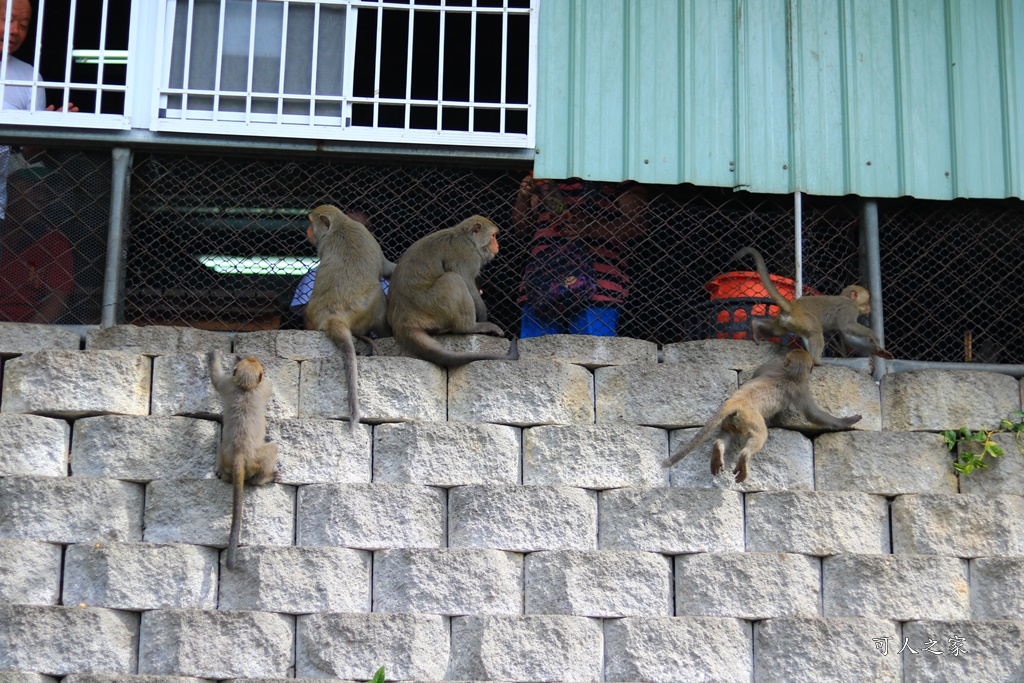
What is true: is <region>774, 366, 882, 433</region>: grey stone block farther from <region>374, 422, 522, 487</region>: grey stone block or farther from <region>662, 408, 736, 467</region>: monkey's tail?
<region>374, 422, 522, 487</region>: grey stone block

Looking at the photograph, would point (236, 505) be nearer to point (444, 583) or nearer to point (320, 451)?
point (320, 451)

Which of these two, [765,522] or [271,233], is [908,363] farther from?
[271,233]

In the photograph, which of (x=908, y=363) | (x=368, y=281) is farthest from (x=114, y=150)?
(x=908, y=363)

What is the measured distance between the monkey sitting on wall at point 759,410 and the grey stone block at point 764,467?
0.09m

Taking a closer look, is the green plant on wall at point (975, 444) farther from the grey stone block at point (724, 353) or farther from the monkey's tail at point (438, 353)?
the monkey's tail at point (438, 353)

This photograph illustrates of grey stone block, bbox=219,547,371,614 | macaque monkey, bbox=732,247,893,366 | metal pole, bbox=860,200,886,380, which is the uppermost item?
metal pole, bbox=860,200,886,380

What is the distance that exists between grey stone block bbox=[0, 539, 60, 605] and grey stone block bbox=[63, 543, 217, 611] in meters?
0.07

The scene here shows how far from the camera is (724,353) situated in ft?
27.4

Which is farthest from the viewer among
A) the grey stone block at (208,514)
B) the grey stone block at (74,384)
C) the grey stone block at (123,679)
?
the grey stone block at (74,384)

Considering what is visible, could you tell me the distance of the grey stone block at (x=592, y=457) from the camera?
7.76 meters

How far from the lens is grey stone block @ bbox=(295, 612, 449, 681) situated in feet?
23.4

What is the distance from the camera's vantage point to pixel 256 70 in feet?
29.3

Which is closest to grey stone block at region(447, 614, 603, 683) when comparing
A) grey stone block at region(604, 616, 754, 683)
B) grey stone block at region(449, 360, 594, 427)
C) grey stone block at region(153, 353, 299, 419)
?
grey stone block at region(604, 616, 754, 683)

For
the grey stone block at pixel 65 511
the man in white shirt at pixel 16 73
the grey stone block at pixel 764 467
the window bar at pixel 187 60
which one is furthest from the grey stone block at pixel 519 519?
the man in white shirt at pixel 16 73
